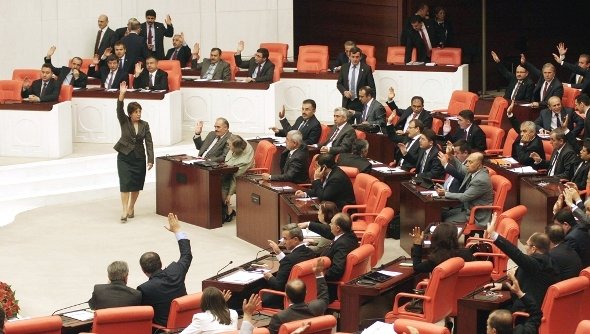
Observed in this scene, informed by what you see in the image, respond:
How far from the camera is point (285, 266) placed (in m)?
10.0

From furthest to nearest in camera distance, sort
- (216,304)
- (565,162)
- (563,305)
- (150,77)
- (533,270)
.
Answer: (150,77)
(565,162)
(533,270)
(563,305)
(216,304)

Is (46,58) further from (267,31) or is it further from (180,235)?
(180,235)

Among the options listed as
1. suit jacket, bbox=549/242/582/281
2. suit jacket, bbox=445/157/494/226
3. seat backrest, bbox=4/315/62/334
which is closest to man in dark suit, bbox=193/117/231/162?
suit jacket, bbox=445/157/494/226

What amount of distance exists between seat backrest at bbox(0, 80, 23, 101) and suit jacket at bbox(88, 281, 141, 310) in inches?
351

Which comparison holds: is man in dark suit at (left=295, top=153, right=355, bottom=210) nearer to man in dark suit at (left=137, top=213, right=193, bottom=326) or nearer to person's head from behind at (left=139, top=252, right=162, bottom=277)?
man in dark suit at (left=137, top=213, right=193, bottom=326)

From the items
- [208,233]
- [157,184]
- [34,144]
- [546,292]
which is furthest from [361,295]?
[34,144]

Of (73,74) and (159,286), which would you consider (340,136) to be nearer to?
(159,286)

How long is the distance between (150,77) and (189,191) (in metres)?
3.62

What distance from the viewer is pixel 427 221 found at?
12.3 meters

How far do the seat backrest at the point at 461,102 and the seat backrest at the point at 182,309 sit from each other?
830cm

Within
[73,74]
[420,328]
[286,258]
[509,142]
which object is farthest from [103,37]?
[420,328]

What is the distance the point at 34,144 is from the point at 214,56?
3174mm

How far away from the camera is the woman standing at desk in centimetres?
1436

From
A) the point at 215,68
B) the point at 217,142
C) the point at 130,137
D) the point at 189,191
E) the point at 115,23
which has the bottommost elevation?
the point at 189,191
